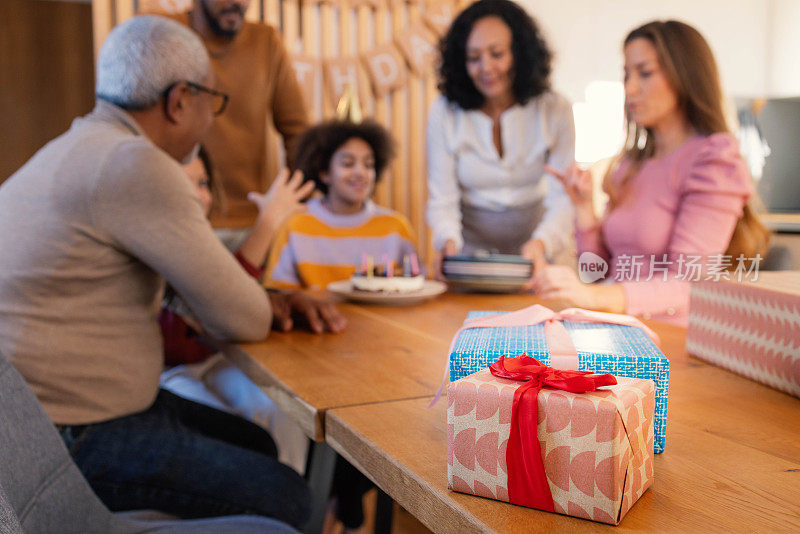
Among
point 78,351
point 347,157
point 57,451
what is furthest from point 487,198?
point 57,451

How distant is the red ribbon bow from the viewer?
41 cm

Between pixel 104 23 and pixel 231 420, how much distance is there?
2.04 metres

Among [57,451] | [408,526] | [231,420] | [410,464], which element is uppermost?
[410,464]

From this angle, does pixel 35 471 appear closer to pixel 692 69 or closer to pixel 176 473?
pixel 176 473

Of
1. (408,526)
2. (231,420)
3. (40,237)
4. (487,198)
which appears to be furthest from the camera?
(487,198)

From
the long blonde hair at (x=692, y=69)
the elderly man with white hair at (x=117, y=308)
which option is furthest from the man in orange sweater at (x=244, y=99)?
the long blonde hair at (x=692, y=69)

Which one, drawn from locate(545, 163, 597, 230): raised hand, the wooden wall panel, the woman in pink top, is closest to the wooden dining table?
the woman in pink top

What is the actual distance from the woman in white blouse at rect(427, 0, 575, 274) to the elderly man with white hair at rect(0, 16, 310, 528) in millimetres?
1017

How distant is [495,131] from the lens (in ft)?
6.77

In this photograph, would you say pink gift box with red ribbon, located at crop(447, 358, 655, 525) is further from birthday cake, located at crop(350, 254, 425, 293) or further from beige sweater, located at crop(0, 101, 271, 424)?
birthday cake, located at crop(350, 254, 425, 293)

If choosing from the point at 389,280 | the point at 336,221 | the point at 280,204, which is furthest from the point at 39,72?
the point at 389,280

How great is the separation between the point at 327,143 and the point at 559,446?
6.77ft

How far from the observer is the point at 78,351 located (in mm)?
979

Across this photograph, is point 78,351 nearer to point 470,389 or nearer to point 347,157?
point 470,389
